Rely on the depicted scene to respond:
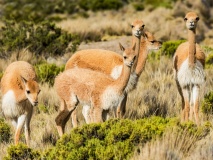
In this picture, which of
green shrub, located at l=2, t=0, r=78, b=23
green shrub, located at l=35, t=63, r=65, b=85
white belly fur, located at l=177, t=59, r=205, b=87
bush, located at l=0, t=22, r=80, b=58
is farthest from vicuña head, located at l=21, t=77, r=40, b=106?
green shrub, located at l=2, t=0, r=78, b=23

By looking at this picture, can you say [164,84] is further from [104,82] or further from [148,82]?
[104,82]

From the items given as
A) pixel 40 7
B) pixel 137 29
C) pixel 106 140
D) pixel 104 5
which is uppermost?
pixel 137 29

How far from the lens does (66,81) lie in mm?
8102

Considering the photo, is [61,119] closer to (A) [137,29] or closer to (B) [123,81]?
(B) [123,81]

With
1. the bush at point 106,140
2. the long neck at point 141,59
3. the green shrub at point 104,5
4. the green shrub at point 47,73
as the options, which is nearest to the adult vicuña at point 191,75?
the long neck at point 141,59

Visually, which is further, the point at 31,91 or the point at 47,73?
the point at 47,73

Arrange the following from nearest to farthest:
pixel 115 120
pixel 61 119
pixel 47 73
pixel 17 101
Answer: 1. pixel 115 120
2. pixel 17 101
3. pixel 61 119
4. pixel 47 73

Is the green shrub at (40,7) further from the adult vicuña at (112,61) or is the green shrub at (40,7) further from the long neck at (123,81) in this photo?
the long neck at (123,81)

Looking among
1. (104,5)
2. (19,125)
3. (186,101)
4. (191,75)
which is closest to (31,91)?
(19,125)

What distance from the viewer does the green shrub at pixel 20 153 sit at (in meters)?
6.30

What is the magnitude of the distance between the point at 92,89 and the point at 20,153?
178 centimetres

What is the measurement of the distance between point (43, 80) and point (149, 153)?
696 cm

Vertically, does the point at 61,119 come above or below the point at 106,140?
below

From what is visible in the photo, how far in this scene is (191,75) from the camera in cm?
842
